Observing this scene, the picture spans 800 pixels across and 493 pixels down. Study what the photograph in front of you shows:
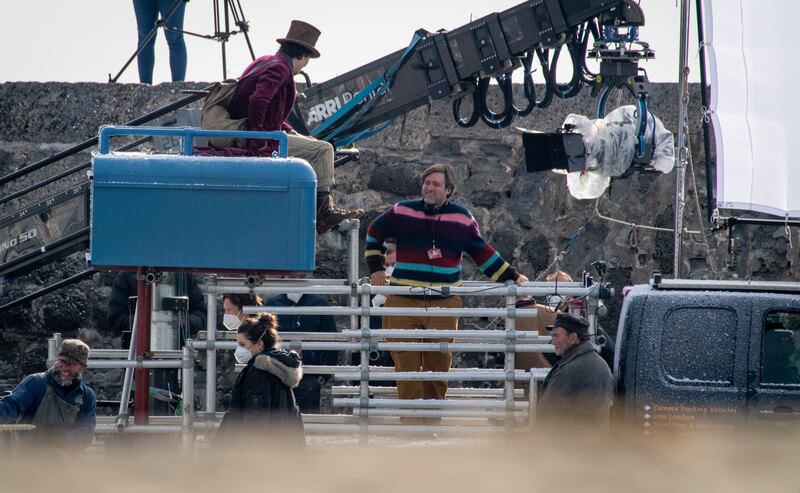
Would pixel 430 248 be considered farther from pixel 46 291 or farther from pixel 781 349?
pixel 46 291

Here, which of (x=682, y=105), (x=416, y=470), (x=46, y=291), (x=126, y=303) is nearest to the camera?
(x=416, y=470)

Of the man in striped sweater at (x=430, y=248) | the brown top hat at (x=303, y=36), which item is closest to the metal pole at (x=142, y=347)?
the man in striped sweater at (x=430, y=248)

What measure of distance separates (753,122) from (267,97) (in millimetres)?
3499

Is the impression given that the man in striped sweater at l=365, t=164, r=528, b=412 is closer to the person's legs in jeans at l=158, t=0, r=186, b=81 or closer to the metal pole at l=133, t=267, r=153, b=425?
the metal pole at l=133, t=267, r=153, b=425

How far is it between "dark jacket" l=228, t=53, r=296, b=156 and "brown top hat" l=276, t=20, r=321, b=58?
118 millimetres

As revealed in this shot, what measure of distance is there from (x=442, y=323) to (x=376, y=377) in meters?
1.00

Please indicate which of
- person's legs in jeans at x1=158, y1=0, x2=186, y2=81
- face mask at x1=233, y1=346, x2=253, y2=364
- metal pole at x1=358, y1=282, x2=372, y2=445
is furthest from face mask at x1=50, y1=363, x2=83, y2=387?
person's legs in jeans at x1=158, y1=0, x2=186, y2=81

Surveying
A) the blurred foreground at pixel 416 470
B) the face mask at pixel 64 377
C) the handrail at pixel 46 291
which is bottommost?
the face mask at pixel 64 377

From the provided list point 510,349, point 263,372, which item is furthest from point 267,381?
point 510,349

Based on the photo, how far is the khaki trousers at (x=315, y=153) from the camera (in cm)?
761

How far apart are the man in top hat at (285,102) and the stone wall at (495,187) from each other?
136 inches

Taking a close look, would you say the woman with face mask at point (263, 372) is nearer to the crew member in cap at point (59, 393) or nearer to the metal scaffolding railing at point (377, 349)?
the metal scaffolding railing at point (377, 349)

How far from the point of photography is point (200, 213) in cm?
672

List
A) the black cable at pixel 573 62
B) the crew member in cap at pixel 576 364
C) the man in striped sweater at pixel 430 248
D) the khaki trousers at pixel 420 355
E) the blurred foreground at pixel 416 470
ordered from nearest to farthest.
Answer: the blurred foreground at pixel 416 470 < the crew member in cap at pixel 576 364 < the khaki trousers at pixel 420 355 < the man in striped sweater at pixel 430 248 < the black cable at pixel 573 62
